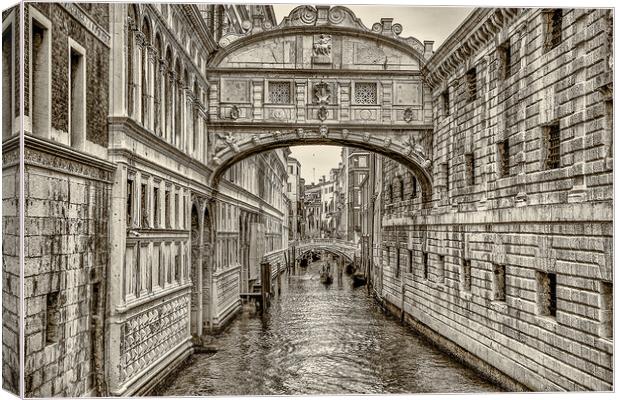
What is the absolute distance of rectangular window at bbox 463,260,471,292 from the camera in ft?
50.8

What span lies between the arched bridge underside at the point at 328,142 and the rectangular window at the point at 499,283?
5157 mm

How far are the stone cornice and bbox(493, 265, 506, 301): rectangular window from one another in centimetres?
449

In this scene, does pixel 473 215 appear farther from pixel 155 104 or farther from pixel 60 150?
pixel 60 150

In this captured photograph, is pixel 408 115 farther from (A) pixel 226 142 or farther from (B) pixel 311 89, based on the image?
(A) pixel 226 142

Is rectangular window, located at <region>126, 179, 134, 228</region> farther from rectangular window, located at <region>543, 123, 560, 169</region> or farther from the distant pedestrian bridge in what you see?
the distant pedestrian bridge

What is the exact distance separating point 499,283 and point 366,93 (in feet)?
21.6

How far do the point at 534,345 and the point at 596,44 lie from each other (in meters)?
A: 4.82

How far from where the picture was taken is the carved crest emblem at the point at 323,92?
59.1 feet

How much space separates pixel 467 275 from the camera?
51.3 feet

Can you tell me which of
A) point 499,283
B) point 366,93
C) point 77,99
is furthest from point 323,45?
point 77,99

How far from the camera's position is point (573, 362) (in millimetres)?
10281

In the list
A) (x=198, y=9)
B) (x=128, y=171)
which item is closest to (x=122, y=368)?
(x=128, y=171)

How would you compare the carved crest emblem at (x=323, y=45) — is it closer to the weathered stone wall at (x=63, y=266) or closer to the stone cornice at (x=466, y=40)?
the stone cornice at (x=466, y=40)

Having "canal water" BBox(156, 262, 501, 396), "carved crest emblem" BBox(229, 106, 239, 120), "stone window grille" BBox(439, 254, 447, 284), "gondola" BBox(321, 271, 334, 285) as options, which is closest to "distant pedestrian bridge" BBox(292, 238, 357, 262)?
"gondola" BBox(321, 271, 334, 285)
